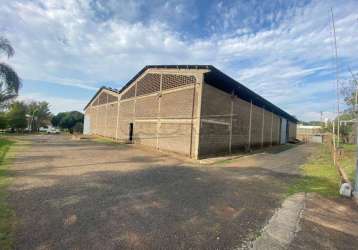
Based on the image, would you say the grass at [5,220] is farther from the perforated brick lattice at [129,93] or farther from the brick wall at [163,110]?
the perforated brick lattice at [129,93]

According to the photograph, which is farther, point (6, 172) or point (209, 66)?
point (209, 66)

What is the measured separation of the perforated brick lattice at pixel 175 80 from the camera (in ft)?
49.2

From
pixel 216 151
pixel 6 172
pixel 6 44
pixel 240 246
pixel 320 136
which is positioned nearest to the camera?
pixel 240 246

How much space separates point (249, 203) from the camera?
5809mm

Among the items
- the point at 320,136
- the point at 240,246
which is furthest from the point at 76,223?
the point at 320,136

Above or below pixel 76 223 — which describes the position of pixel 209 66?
above

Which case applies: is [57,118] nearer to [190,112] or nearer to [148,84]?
[148,84]

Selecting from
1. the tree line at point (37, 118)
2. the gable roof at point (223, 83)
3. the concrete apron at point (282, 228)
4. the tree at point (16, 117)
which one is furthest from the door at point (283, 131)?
the tree at point (16, 117)

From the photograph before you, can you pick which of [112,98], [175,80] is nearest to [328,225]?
[175,80]

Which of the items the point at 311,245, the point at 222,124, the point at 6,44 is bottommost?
the point at 311,245

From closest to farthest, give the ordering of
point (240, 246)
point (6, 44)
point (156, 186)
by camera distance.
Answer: point (240, 246) → point (156, 186) → point (6, 44)

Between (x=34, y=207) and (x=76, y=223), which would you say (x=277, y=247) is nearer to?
(x=76, y=223)

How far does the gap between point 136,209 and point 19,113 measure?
50.3 metres

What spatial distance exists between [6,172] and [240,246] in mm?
8445
